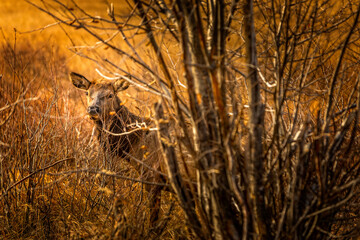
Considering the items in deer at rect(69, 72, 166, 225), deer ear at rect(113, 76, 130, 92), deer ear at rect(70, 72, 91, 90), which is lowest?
deer at rect(69, 72, 166, 225)

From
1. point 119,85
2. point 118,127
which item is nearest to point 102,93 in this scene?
point 119,85

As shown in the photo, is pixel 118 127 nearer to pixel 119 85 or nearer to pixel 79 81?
pixel 119 85

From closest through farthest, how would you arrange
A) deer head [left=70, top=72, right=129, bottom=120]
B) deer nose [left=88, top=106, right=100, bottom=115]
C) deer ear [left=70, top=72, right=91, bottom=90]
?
1. deer nose [left=88, top=106, right=100, bottom=115]
2. deer head [left=70, top=72, right=129, bottom=120]
3. deer ear [left=70, top=72, right=91, bottom=90]

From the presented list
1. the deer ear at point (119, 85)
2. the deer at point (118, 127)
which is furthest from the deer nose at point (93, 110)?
the deer ear at point (119, 85)

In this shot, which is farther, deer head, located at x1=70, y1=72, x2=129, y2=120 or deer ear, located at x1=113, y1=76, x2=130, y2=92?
deer ear, located at x1=113, y1=76, x2=130, y2=92

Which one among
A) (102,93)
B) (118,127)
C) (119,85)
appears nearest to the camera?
(118,127)

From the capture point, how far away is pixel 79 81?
18.5 ft

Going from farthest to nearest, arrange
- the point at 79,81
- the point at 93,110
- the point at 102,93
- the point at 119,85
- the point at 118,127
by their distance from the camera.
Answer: the point at 79,81
the point at 119,85
the point at 102,93
the point at 93,110
the point at 118,127

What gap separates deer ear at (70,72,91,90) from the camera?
5.53 m

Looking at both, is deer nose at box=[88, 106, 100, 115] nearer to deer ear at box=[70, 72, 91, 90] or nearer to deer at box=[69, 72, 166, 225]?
deer at box=[69, 72, 166, 225]

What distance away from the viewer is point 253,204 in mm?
2277

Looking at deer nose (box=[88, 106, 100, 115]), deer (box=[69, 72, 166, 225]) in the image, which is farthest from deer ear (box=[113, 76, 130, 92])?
deer nose (box=[88, 106, 100, 115])

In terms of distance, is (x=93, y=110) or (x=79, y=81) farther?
(x=79, y=81)

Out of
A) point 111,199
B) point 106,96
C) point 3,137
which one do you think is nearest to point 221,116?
point 111,199
